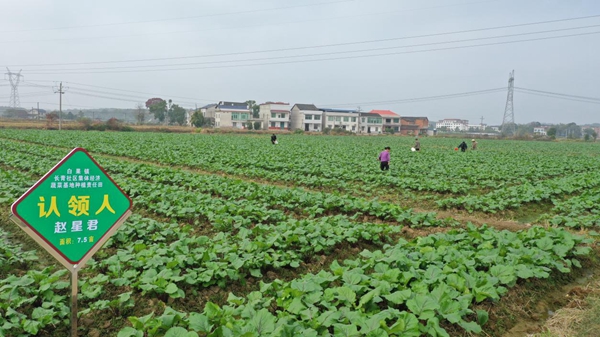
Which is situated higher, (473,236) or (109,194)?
(109,194)

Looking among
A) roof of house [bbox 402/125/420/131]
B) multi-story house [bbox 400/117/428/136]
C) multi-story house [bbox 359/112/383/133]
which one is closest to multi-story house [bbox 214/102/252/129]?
multi-story house [bbox 359/112/383/133]

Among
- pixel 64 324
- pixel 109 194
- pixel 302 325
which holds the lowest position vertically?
pixel 64 324

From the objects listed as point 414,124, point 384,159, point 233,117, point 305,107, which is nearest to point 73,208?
point 384,159

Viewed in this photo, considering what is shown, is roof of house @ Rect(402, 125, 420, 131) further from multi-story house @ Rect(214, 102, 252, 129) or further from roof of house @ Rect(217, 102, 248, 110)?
roof of house @ Rect(217, 102, 248, 110)

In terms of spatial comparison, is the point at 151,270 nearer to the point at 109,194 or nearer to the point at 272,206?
the point at 109,194

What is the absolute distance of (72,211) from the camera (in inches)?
138

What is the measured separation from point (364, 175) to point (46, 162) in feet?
43.9

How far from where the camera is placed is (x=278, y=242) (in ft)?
21.9

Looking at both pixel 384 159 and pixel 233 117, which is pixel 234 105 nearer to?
pixel 233 117

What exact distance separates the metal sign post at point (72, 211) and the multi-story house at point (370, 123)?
302 feet

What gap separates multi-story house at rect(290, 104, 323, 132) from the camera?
88125 millimetres

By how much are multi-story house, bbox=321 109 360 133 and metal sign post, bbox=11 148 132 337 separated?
87882 mm

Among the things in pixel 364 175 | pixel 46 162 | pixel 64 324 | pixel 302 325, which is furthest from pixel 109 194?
pixel 46 162

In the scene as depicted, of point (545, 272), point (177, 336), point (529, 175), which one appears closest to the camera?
point (177, 336)
